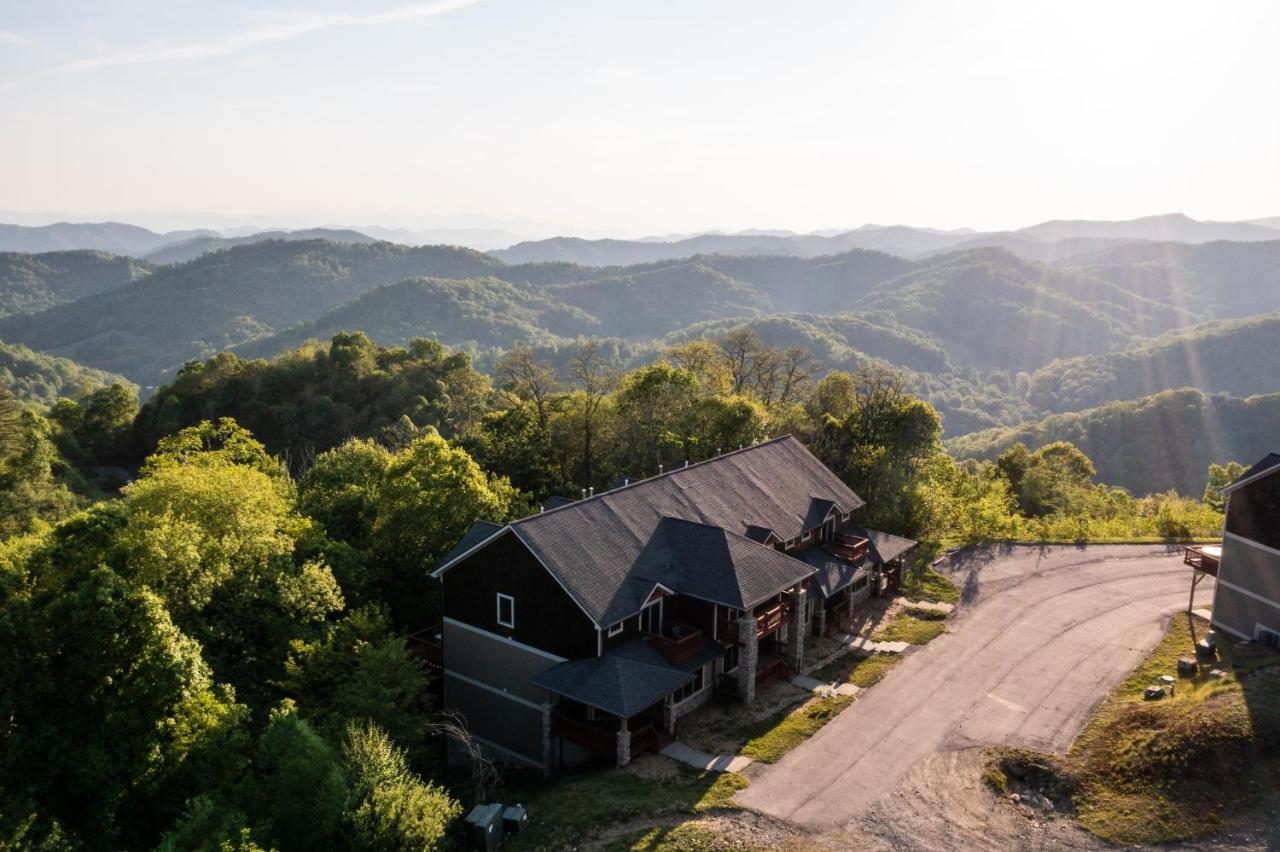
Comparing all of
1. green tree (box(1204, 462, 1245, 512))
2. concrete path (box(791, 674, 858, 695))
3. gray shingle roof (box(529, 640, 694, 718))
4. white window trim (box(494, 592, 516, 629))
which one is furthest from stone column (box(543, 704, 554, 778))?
green tree (box(1204, 462, 1245, 512))

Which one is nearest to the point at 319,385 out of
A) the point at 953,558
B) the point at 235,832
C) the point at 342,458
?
the point at 342,458

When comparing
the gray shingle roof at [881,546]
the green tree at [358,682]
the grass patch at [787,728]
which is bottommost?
the grass patch at [787,728]

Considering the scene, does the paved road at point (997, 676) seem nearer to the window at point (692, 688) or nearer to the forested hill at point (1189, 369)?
the window at point (692, 688)

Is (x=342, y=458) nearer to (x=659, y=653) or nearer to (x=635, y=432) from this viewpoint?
(x=635, y=432)

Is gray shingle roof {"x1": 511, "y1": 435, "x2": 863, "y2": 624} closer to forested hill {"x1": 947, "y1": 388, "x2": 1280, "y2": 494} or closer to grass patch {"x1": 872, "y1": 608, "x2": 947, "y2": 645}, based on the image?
grass patch {"x1": 872, "y1": 608, "x2": 947, "y2": 645}

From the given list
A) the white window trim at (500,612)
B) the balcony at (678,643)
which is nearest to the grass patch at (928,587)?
the balcony at (678,643)

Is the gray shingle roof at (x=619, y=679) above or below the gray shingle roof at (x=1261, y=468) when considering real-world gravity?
below

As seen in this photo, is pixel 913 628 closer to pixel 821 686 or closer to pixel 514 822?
pixel 821 686
